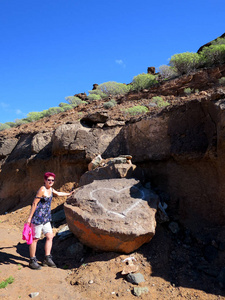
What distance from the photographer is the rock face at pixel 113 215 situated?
3521 mm

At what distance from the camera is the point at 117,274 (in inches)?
130

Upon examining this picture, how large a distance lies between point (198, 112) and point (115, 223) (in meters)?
2.97

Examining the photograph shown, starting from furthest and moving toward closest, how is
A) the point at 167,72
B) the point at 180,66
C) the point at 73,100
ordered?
1. the point at 73,100
2. the point at 167,72
3. the point at 180,66

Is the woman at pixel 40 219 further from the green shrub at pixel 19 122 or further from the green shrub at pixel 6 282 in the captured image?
the green shrub at pixel 19 122

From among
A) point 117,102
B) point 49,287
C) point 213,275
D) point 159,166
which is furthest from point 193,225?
point 117,102

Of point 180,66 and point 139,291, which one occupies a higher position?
point 180,66

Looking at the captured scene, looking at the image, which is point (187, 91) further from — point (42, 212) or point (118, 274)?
point (118, 274)

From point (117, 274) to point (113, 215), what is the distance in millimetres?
849

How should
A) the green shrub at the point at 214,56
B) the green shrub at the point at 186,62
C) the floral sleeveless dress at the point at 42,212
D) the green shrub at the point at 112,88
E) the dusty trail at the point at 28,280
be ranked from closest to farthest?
the dusty trail at the point at 28,280
the floral sleeveless dress at the point at 42,212
the green shrub at the point at 214,56
the green shrub at the point at 186,62
the green shrub at the point at 112,88

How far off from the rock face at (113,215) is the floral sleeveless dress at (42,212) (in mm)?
416

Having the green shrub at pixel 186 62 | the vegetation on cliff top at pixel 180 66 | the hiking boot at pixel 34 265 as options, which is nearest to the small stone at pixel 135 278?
the hiking boot at pixel 34 265

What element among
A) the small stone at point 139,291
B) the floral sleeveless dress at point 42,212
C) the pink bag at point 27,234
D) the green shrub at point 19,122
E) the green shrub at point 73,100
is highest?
the green shrub at point 73,100

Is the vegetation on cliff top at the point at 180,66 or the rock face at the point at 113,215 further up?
the vegetation on cliff top at the point at 180,66

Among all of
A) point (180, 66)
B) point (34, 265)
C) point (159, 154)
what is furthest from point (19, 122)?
point (34, 265)
